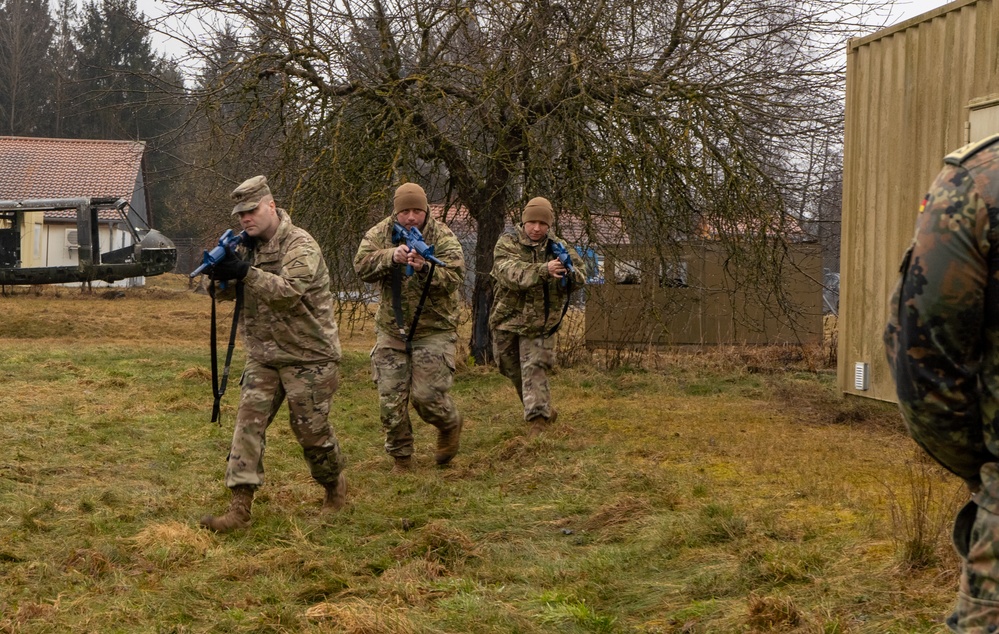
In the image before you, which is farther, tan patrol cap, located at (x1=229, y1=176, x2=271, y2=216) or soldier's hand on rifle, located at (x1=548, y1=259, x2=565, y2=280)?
soldier's hand on rifle, located at (x1=548, y1=259, x2=565, y2=280)

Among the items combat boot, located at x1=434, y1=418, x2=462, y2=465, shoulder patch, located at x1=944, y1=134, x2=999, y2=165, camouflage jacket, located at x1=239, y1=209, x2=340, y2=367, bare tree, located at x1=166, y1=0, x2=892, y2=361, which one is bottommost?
combat boot, located at x1=434, y1=418, x2=462, y2=465

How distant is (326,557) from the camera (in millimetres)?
5836

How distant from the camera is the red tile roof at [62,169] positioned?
39.7 metres

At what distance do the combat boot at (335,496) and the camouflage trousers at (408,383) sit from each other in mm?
1301

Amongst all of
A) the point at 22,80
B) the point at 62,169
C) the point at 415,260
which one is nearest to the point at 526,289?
the point at 415,260

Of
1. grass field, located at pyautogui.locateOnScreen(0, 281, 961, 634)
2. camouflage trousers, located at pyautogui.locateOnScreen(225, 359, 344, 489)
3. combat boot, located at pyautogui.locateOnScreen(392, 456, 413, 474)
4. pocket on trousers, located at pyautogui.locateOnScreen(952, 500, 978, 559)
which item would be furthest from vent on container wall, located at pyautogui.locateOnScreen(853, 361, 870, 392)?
pocket on trousers, located at pyautogui.locateOnScreen(952, 500, 978, 559)

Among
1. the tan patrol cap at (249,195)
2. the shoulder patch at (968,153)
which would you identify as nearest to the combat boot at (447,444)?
the tan patrol cap at (249,195)

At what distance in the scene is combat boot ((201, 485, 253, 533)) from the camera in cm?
643

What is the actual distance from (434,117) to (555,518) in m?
8.16

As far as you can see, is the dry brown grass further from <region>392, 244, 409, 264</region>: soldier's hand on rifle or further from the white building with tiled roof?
the white building with tiled roof

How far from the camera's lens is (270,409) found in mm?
6707

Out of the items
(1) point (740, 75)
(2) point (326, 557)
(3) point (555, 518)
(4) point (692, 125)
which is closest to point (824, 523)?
(3) point (555, 518)

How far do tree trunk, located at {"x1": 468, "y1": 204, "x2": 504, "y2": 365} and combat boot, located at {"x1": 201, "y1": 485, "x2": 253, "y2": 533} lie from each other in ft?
27.4

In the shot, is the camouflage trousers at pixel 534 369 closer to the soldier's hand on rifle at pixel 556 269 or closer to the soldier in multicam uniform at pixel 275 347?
the soldier's hand on rifle at pixel 556 269
